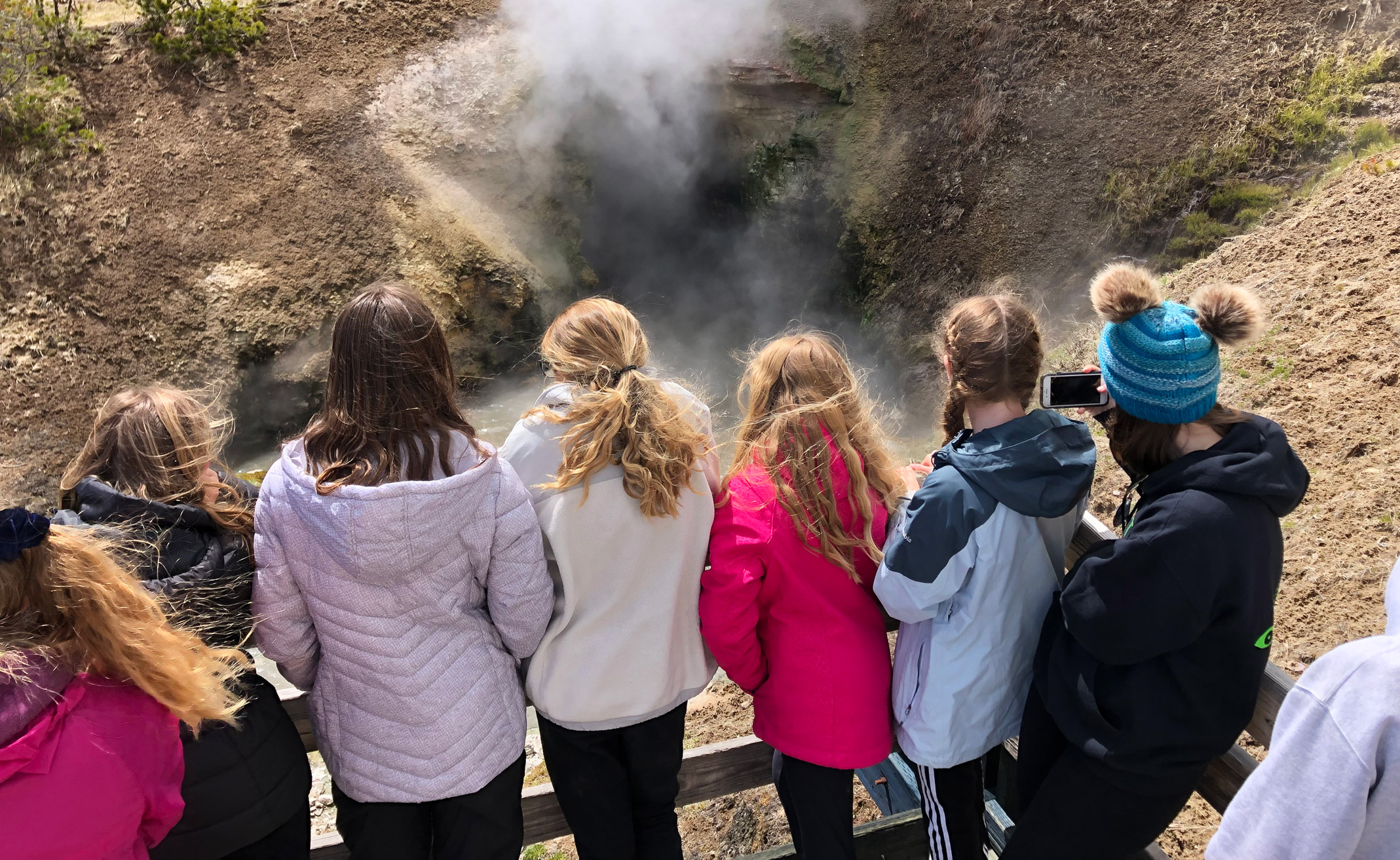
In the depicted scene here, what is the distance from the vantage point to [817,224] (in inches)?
386

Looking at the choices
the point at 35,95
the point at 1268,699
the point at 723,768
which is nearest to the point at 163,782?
the point at 723,768

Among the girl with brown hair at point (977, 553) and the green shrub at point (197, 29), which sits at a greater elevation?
the green shrub at point (197, 29)

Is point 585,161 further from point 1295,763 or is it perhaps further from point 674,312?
point 1295,763

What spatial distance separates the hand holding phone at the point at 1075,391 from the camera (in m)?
2.21

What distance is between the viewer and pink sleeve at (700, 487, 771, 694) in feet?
7.29

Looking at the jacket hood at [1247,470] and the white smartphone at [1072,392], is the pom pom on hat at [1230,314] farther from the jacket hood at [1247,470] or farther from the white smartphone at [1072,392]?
the white smartphone at [1072,392]

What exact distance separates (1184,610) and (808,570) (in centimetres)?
87

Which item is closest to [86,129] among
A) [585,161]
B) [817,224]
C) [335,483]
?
[585,161]

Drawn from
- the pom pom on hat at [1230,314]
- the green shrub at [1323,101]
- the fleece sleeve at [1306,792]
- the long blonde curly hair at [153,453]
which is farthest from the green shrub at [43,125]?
the green shrub at [1323,101]

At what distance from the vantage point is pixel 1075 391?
222 centimetres

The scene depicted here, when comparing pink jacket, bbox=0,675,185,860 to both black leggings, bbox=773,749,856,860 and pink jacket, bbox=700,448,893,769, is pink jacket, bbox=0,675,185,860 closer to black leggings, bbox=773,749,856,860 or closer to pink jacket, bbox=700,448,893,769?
pink jacket, bbox=700,448,893,769

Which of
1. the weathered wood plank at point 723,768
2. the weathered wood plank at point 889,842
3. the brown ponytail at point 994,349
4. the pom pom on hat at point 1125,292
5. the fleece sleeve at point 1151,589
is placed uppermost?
the pom pom on hat at point 1125,292

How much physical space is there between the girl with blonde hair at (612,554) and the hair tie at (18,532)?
980 millimetres

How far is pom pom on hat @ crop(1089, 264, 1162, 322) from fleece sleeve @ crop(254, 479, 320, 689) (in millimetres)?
2009
